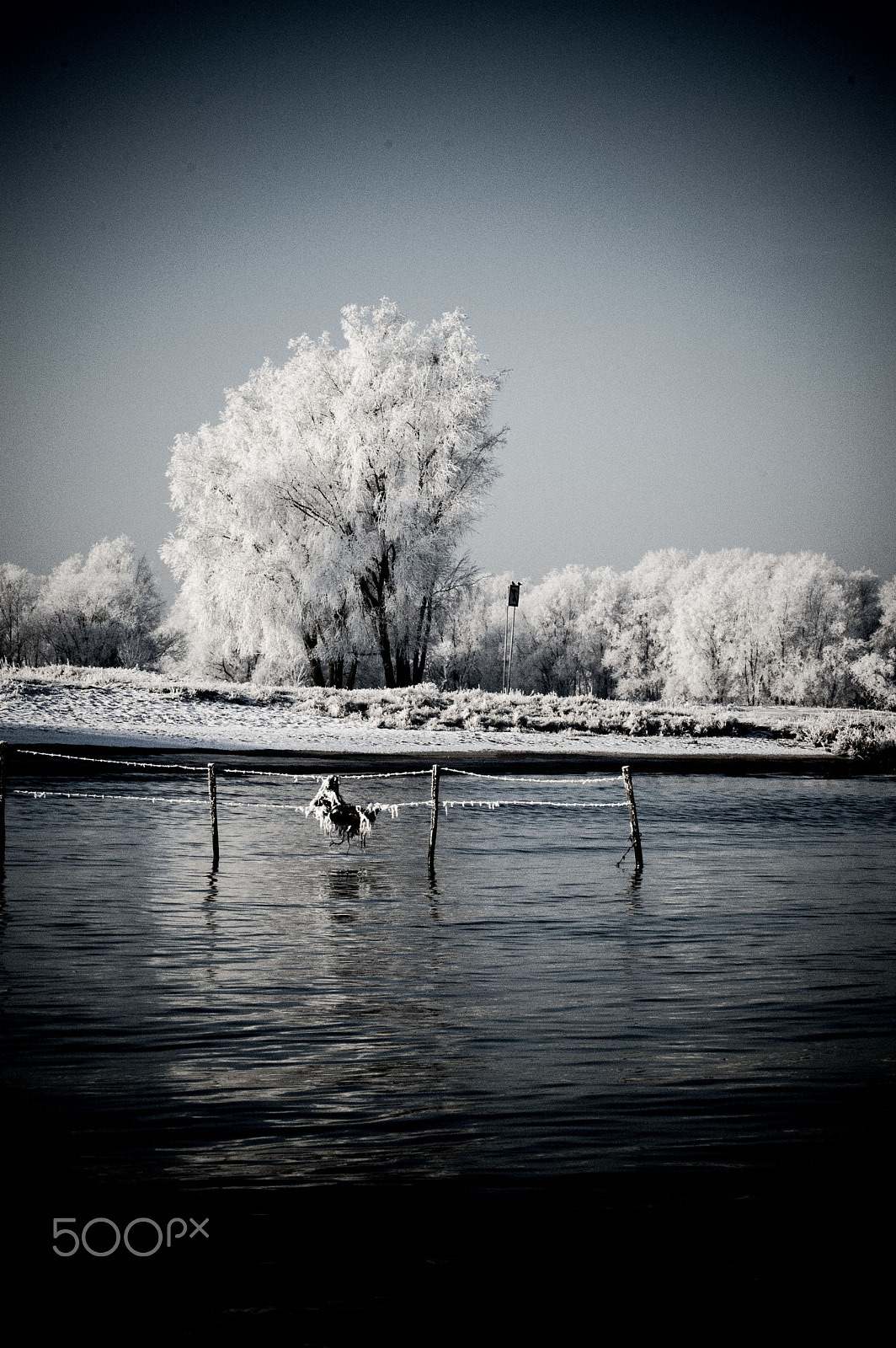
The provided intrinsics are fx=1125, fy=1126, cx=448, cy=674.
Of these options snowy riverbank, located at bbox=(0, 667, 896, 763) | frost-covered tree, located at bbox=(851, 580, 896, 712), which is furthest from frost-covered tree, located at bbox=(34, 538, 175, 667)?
frost-covered tree, located at bbox=(851, 580, 896, 712)

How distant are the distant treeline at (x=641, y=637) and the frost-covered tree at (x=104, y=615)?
10 centimetres

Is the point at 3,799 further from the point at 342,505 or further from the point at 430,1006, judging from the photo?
the point at 342,505

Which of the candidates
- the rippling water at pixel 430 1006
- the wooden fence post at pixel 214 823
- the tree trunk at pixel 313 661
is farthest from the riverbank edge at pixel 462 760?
the tree trunk at pixel 313 661

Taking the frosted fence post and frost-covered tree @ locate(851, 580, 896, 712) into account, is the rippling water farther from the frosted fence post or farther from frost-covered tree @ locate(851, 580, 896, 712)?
frost-covered tree @ locate(851, 580, 896, 712)

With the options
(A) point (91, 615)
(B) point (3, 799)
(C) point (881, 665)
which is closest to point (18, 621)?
(A) point (91, 615)

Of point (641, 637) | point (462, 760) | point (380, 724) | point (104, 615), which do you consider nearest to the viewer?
point (462, 760)

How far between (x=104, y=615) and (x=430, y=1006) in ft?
258

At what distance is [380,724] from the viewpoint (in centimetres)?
3766

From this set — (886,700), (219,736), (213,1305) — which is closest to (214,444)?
(219,736)

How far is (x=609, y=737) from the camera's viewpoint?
128 feet

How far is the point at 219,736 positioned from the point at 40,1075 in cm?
2682

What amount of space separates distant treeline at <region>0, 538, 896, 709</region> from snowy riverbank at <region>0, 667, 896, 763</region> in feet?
74.8

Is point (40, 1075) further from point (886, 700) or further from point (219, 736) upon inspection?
point (886, 700)

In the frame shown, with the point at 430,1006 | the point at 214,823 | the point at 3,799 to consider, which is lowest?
→ the point at 430,1006
